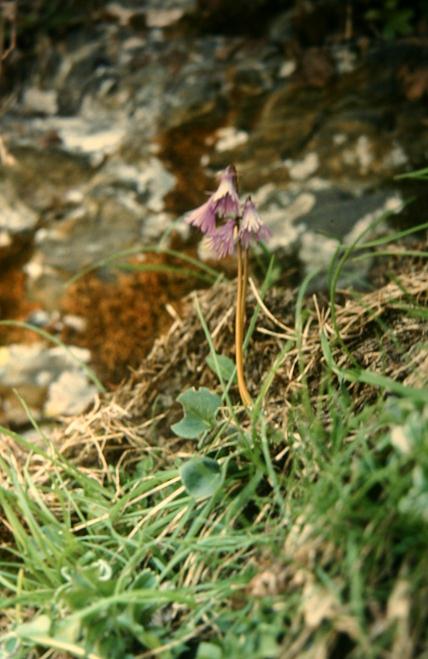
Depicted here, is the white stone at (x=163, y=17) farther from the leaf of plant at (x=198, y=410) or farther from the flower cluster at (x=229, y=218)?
the leaf of plant at (x=198, y=410)

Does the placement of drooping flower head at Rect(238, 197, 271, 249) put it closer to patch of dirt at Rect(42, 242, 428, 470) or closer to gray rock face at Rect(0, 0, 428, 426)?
patch of dirt at Rect(42, 242, 428, 470)

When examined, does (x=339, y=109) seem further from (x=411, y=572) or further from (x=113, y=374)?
(x=411, y=572)

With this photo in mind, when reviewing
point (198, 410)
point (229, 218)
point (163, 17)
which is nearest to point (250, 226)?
point (229, 218)

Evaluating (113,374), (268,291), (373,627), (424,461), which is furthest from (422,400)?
(113,374)

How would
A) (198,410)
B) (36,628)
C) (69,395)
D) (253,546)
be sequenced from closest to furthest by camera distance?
1. (36,628)
2. (253,546)
3. (198,410)
4. (69,395)

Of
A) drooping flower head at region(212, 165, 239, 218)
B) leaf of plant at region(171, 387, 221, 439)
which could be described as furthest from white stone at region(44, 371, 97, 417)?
drooping flower head at region(212, 165, 239, 218)

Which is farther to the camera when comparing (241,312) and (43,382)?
(43,382)

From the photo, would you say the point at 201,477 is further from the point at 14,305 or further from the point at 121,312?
the point at 14,305
